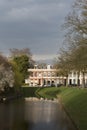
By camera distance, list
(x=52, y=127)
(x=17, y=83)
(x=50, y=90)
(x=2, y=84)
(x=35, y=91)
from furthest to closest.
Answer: (x=35, y=91), (x=50, y=90), (x=17, y=83), (x=2, y=84), (x=52, y=127)

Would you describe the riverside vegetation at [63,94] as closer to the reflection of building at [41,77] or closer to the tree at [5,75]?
the tree at [5,75]

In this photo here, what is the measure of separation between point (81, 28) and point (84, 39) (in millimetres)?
1488

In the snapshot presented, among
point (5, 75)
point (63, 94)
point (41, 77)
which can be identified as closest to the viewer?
point (5, 75)

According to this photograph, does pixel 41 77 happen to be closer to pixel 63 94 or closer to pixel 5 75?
pixel 63 94

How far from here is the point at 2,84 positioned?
71625 mm

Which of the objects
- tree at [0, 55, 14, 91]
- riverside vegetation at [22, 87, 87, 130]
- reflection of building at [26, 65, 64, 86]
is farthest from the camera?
reflection of building at [26, 65, 64, 86]

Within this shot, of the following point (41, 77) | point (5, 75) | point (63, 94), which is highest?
point (41, 77)

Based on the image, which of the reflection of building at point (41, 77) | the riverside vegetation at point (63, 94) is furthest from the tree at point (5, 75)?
the reflection of building at point (41, 77)

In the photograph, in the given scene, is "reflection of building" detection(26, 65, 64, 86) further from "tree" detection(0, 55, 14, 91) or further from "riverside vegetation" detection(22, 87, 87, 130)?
"tree" detection(0, 55, 14, 91)

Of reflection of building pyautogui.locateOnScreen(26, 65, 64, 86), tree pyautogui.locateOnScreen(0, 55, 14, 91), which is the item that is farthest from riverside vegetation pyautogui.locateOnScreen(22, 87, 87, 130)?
reflection of building pyautogui.locateOnScreen(26, 65, 64, 86)

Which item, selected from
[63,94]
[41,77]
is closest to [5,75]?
[63,94]

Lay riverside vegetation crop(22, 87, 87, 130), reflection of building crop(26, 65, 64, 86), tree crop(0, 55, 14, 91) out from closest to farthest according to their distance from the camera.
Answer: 1. riverside vegetation crop(22, 87, 87, 130)
2. tree crop(0, 55, 14, 91)
3. reflection of building crop(26, 65, 64, 86)

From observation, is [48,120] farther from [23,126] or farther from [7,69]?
[7,69]

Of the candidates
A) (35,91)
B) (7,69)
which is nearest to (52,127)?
(7,69)
